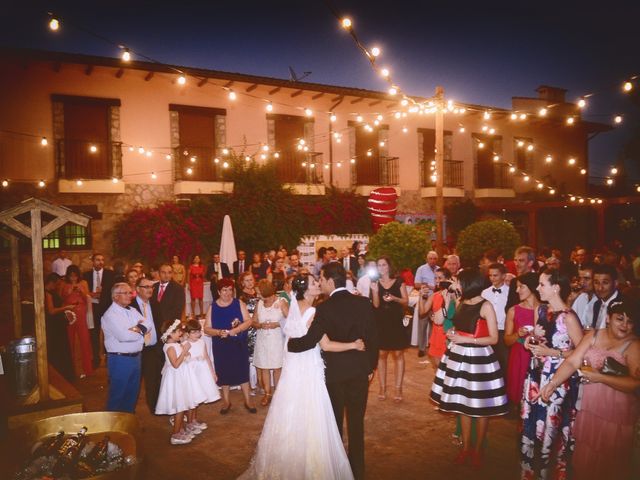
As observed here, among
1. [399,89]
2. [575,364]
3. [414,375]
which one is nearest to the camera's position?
[575,364]

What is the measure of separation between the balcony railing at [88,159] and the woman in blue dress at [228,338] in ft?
30.5

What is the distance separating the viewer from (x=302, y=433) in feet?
11.9

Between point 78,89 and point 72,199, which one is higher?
point 78,89

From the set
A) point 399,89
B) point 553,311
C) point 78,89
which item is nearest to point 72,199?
point 78,89

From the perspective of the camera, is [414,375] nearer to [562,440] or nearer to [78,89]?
[562,440]

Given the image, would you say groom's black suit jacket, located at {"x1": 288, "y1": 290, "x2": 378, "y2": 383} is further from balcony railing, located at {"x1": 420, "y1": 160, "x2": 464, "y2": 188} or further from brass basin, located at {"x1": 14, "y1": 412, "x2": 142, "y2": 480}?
balcony railing, located at {"x1": 420, "y1": 160, "x2": 464, "y2": 188}

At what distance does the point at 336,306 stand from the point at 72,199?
11460 mm

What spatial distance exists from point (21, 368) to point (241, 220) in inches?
370

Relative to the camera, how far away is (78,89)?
12711 mm

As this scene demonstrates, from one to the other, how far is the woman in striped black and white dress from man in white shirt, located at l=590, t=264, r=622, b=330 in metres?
1.23

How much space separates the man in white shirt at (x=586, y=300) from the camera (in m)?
4.89

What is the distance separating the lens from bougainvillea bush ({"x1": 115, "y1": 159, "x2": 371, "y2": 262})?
12.8 meters

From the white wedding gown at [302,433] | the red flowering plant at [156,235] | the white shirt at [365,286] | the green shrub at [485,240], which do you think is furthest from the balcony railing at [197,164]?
the white wedding gown at [302,433]

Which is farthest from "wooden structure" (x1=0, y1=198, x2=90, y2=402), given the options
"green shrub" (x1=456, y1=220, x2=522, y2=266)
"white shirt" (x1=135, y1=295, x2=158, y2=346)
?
"green shrub" (x1=456, y1=220, x2=522, y2=266)
